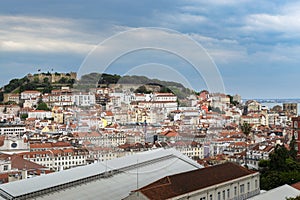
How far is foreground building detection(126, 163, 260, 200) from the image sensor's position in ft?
26.7

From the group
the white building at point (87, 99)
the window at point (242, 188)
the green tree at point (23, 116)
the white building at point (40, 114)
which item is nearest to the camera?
the white building at point (87, 99)

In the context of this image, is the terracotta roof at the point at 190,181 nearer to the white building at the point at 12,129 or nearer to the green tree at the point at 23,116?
the white building at the point at 12,129

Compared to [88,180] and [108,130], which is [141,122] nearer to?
[108,130]

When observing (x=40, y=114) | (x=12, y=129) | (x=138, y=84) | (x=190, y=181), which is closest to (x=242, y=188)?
(x=190, y=181)

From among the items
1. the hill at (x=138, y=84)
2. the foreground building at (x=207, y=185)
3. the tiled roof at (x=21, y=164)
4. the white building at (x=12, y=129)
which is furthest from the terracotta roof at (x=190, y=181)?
the white building at (x=12, y=129)

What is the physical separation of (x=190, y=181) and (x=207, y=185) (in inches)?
14.5

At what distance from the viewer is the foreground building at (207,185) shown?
8148 millimetres

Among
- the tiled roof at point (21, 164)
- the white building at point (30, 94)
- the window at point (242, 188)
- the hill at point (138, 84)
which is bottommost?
the tiled roof at point (21, 164)

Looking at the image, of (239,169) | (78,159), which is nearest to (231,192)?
(239,169)

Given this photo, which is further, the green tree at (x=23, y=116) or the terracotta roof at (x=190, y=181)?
the green tree at (x=23, y=116)

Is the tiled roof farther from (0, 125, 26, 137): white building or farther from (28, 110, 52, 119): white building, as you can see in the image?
(28, 110, 52, 119): white building

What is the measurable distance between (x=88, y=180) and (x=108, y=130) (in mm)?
1080

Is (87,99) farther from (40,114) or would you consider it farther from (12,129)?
(40,114)

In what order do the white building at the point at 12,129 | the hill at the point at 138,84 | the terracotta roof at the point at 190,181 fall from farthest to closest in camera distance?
the white building at the point at 12,129, the terracotta roof at the point at 190,181, the hill at the point at 138,84
